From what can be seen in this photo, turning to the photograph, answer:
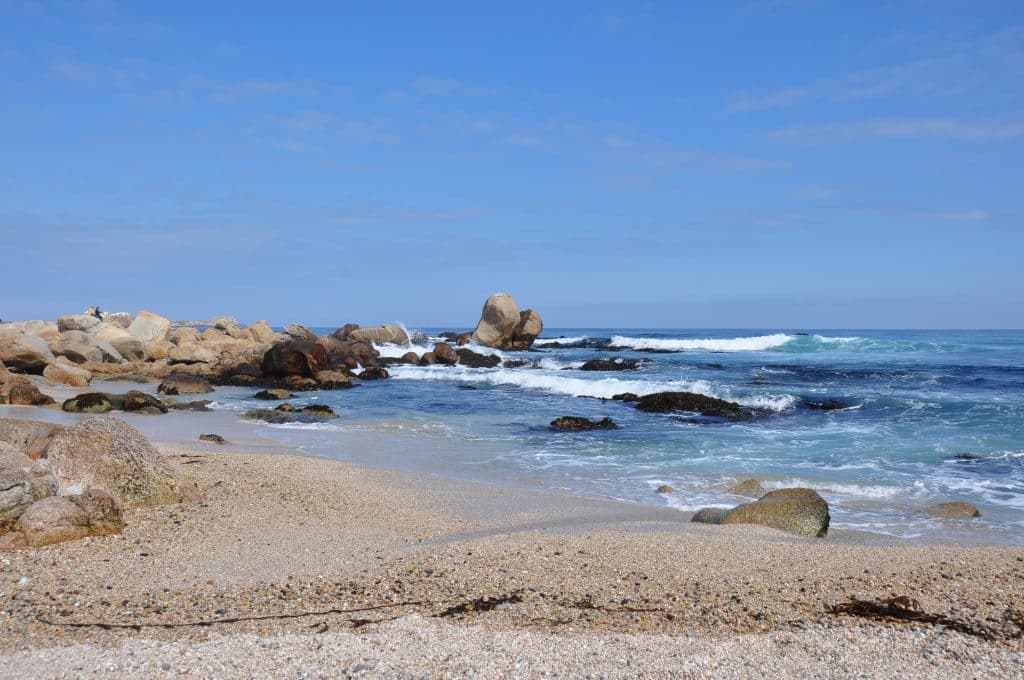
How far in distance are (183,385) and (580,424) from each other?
12113mm

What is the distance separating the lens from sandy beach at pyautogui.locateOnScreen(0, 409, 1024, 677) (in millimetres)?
3506

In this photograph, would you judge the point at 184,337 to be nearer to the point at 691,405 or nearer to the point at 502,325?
the point at 502,325

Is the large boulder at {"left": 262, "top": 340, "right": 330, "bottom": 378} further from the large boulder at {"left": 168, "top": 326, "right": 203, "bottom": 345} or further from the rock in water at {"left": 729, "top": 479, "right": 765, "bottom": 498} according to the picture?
the rock in water at {"left": 729, "top": 479, "right": 765, "bottom": 498}

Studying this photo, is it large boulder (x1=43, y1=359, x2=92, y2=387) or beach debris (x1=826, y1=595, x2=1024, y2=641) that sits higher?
large boulder (x1=43, y1=359, x2=92, y2=387)

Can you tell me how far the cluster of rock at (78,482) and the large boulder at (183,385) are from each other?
12306 millimetres

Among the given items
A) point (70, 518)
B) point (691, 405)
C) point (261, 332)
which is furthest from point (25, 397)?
point (261, 332)

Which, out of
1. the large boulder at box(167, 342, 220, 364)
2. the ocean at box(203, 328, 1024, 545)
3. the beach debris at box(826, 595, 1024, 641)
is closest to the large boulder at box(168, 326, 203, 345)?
the large boulder at box(167, 342, 220, 364)

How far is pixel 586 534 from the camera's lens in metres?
6.03

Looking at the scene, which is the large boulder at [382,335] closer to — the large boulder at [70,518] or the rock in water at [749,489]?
the rock in water at [749,489]

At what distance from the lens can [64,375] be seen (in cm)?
1870

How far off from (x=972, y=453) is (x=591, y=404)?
371 inches

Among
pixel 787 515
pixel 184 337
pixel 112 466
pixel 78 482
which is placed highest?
pixel 184 337

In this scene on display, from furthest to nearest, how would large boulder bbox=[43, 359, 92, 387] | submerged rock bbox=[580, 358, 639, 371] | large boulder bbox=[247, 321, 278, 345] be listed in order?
large boulder bbox=[247, 321, 278, 345] < submerged rock bbox=[580, 358, 639, 371] < large boulder bbox=[43, 359, 92, 387]

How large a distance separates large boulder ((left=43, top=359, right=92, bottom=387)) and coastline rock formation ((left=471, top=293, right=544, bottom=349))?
2415cm
